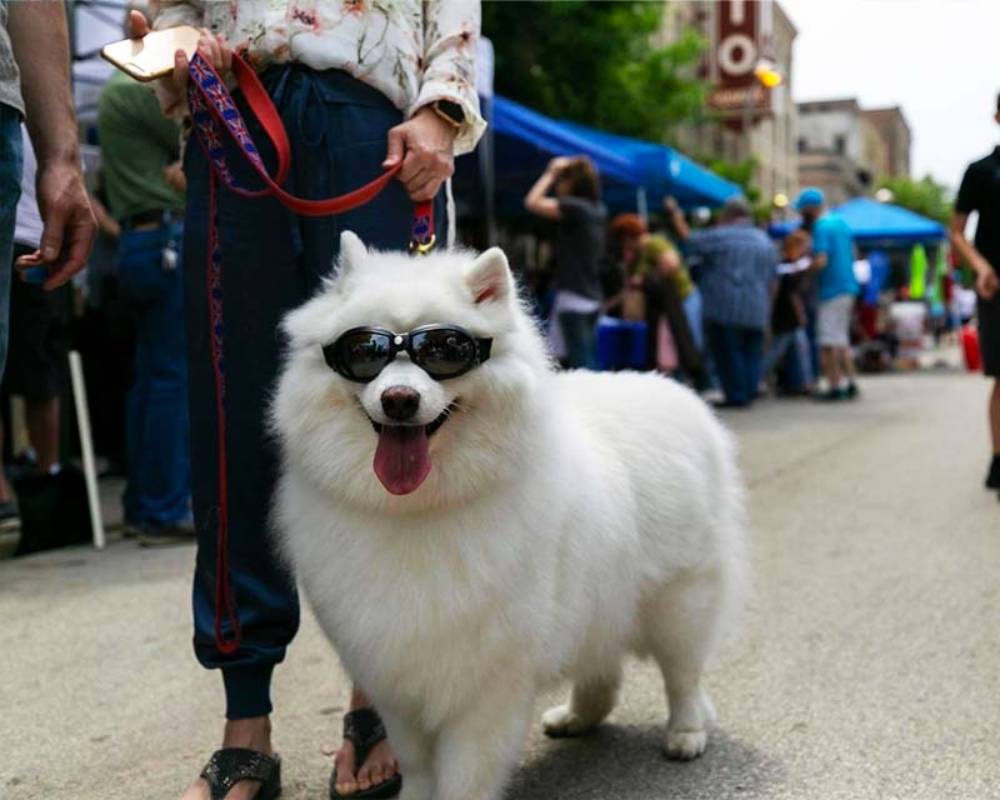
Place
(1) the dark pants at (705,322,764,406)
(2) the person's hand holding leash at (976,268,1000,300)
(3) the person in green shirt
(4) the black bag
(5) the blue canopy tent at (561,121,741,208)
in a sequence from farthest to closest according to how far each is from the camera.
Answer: (1) the dark pants at (705,322,764,406) → (5) the blue canopy tent at (561,121,741,208) → (2) the person's hand holding leash at (976,268,1000,300) → (4) the black bag → (3) the person in green shirt

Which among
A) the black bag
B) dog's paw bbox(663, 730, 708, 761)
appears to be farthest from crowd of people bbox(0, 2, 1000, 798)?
the black bag

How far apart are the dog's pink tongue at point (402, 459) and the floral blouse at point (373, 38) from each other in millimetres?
765

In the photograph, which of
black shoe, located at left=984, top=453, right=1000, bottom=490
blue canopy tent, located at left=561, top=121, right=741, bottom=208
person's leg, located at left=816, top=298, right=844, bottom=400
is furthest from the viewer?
person's leg, located at left=816, top=298, right=844, bottom=400

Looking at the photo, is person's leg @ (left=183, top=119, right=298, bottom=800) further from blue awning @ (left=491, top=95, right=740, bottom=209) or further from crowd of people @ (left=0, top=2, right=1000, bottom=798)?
blue awning @ (left=491, top=95, right=740, bottom=209)

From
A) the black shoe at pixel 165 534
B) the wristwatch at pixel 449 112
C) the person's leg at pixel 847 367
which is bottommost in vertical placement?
the person's leg at pixel 847 367

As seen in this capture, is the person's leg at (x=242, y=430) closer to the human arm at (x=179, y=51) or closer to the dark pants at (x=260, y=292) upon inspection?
the dark pants at (x=260, y=292)

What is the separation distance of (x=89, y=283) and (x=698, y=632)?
15.4 ft

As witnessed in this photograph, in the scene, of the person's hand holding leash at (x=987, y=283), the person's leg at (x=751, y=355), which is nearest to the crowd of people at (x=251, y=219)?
the person's hand holding leash at (x=987, y=283)

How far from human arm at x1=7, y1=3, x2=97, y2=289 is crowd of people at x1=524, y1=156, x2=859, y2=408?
6497 mm

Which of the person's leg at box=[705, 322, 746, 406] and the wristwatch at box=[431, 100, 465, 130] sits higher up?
the wristwatch at box=[431, 100, 465, 130]

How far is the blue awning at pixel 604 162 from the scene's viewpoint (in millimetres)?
9352

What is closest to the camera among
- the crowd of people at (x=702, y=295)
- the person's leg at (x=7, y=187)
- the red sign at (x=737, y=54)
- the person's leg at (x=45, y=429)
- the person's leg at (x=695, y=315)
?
the person's leg at (x=7, y=187)

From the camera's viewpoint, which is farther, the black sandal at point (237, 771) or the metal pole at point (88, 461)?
the metal pole at point (88, 461)

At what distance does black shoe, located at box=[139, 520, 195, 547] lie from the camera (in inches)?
216
